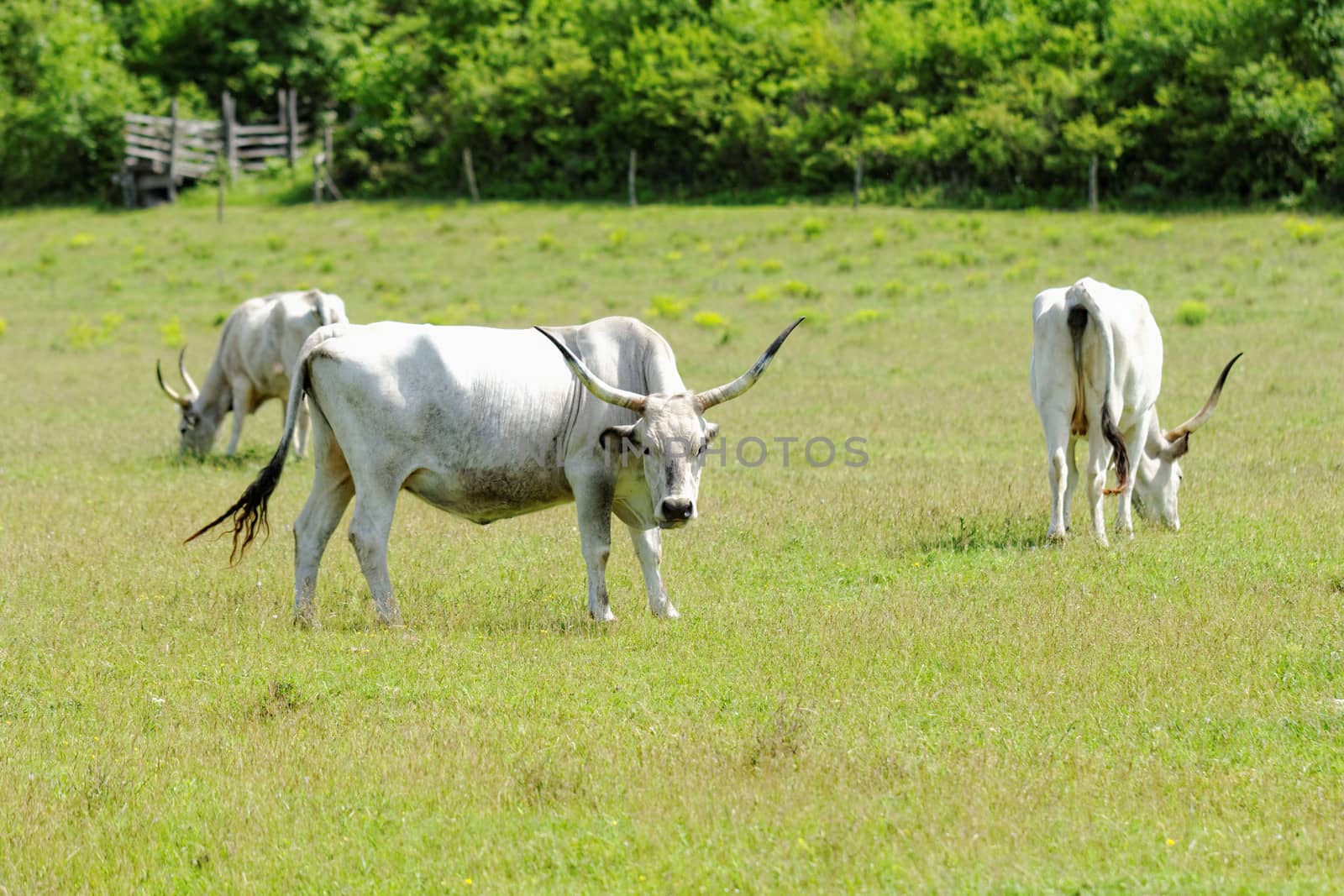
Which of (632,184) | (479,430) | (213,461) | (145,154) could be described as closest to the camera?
(479,430)

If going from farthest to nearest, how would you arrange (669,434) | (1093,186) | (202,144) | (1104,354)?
(202,144) < (1093,186) < (1104,354) < (669,434)

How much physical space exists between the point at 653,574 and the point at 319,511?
221 centimetres

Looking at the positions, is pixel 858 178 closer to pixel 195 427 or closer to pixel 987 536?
pixel 195 427

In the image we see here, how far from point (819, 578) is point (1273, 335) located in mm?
13865

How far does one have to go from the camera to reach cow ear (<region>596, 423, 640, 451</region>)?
8734 millimetres

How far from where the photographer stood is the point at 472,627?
29.5 feet

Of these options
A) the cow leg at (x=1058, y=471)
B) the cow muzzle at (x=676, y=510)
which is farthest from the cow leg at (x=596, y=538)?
the cow leg at (x=1058, y=471)

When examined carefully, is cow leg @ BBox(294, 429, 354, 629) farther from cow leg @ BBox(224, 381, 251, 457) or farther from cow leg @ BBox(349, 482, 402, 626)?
cow leg @ BBox(224, 381, 251, 457)

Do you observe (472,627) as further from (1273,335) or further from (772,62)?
(772,62)

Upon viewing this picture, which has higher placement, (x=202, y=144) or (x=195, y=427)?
(x=202, y=144)

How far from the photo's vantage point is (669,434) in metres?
8.54

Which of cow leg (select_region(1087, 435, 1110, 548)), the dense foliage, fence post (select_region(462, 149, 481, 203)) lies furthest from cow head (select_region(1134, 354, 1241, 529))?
fence post (select_region(462, 149, 481, 203))

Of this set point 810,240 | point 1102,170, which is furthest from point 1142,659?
point 1102,170

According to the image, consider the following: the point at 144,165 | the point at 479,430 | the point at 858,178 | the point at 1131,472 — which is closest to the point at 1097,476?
the point at 1131,472
